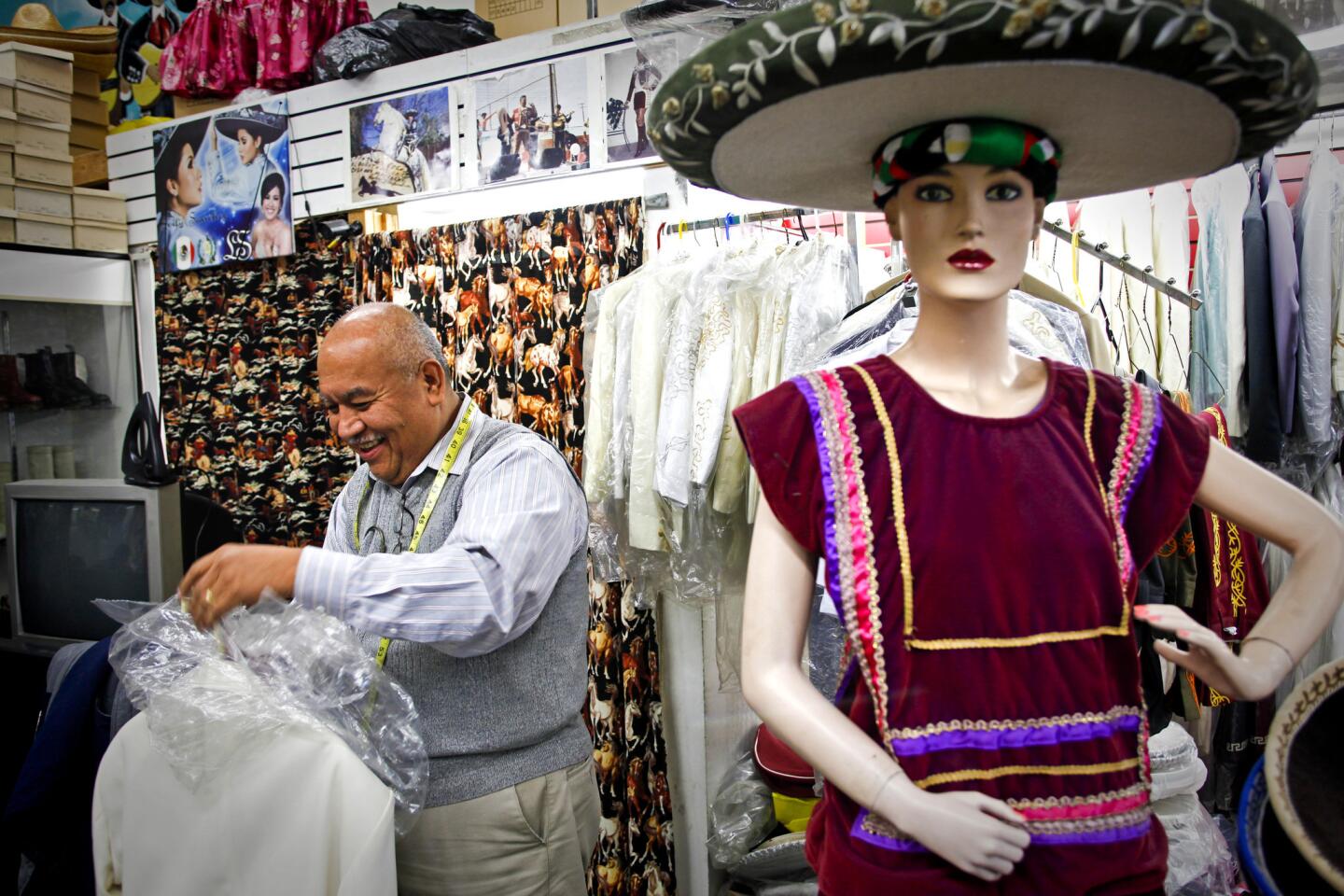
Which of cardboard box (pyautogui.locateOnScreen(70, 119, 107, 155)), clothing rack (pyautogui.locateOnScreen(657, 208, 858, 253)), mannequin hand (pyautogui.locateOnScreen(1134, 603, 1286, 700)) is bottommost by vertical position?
mannequin hand (pyautogui.locateOnScreen(1134, 603, 1286, 700))

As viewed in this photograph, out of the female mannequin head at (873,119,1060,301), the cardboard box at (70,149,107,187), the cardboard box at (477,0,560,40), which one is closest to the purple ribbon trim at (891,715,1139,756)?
the female mannequin head at (873,119,1060,301)

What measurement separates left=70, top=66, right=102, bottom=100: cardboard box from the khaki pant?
13.2 ft

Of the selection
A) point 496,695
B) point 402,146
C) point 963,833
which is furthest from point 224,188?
point 963,833

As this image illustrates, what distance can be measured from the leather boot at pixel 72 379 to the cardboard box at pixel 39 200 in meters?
0.57

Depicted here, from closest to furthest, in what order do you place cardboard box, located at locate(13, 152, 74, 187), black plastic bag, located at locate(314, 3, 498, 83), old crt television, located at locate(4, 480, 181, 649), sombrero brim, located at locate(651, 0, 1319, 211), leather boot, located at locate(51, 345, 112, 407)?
sombrero brim, located at locate(651, 0, 1319, 211)
old crt television, located at locate(4, 480, 181, 649)
black plastic bag, located at locate(314, 3, 498, 83)
cardboard box, located at locate(13, 152, 74, 187)
leather boot, located at locate(51, 345, 112, 407)

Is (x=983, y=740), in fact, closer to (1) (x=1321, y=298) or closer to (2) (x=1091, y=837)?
(2) (x=1091, y=837)

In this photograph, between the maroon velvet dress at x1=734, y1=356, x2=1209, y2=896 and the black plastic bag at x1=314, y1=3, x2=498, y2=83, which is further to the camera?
the black plastic bag at x1=314, y1=3, x2=498, y2=83

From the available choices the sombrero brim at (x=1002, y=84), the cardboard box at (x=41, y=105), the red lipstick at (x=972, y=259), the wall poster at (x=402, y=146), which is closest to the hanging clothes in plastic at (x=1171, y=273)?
the sombrero brim at (x=1002, y=84)

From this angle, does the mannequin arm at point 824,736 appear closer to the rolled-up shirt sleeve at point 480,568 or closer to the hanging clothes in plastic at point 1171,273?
the rolled-up shirt sleeve at point 480,568

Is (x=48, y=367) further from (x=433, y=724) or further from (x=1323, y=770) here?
(x=1323, y=770)

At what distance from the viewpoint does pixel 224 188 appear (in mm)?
4035

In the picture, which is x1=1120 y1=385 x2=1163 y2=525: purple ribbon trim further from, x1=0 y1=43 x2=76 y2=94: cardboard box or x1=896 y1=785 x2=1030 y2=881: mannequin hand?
x1=0 y1=43 x2=76 y2=94: cardboard box

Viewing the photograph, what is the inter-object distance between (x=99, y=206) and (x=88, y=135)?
0.36 m

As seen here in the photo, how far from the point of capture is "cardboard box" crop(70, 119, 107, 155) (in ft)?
14.0
